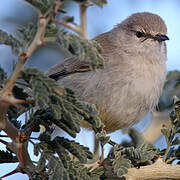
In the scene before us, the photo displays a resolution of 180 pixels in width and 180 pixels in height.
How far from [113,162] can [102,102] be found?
1.67 m

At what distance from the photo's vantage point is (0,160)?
3047 mm

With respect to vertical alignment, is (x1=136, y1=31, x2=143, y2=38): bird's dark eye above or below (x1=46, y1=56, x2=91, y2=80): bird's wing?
above

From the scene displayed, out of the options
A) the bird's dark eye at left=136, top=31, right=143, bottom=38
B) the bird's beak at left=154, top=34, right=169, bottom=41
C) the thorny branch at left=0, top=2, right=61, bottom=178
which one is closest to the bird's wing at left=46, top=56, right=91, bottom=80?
the bird's dark eye at left=136, top=31, right=143, bottom=38

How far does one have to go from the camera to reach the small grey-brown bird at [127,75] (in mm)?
4527

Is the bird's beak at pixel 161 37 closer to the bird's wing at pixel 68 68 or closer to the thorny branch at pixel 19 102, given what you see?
the bird's wing at pixel 68 68

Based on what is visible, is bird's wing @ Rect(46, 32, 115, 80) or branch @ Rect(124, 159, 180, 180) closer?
branch @ Rect(124, 159, 180, 180)

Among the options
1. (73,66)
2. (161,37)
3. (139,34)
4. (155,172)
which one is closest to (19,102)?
(155,172)

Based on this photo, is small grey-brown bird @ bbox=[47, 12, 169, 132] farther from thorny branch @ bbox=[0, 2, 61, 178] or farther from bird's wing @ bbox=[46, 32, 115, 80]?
thorny branch @ bbox=[0, 2, 61, 178]

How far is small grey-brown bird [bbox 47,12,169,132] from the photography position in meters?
4.53

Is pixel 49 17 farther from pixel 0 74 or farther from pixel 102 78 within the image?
pixel 102 78

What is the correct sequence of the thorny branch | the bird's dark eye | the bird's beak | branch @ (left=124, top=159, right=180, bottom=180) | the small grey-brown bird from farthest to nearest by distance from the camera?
1. the bird's dark eye
2. the bird's beak
3. the small grey-brown bird
4. branch @ (left=124, top=159, right=180, bottom=180)
5. the thorny branch

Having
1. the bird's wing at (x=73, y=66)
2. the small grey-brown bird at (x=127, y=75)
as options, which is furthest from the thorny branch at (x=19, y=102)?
the bird's wing at (x=73, y=66)

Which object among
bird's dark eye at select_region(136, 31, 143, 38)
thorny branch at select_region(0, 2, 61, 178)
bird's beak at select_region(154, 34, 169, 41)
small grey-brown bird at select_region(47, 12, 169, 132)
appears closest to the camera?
thorny branch at select_region(0, 2, 61, 178)

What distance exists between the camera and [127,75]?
460cm
